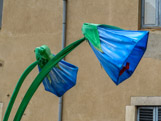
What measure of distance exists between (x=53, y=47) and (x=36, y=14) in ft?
2.61

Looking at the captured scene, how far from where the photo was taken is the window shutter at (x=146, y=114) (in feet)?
43.8

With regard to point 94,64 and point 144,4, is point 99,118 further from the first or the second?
point 144,4

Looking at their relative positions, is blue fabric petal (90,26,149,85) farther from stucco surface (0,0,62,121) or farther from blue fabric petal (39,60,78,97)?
stucco surface (0,0,62,121)

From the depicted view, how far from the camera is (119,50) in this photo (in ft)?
30.3

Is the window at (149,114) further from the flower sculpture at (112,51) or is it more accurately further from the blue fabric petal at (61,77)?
the flower sculpture at (112,51)

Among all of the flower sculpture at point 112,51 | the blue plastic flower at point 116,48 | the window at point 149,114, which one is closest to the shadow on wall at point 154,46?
the window at point 149,114

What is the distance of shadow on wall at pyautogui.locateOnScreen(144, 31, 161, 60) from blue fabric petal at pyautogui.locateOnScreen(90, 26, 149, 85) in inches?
157

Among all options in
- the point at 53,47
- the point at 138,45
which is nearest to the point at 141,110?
the point at 53,47

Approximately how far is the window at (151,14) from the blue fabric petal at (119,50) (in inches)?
165

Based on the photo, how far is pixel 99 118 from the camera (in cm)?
1338

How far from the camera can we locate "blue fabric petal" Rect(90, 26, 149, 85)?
29.9ft

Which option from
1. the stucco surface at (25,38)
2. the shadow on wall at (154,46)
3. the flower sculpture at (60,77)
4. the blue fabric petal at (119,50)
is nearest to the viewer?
the blue fabric petal at (119,50)

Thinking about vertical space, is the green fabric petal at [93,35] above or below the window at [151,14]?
below

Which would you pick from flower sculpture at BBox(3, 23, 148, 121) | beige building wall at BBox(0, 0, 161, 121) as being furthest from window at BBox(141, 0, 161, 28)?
flower sculpture at BBox(3, 23, 148, 121)
